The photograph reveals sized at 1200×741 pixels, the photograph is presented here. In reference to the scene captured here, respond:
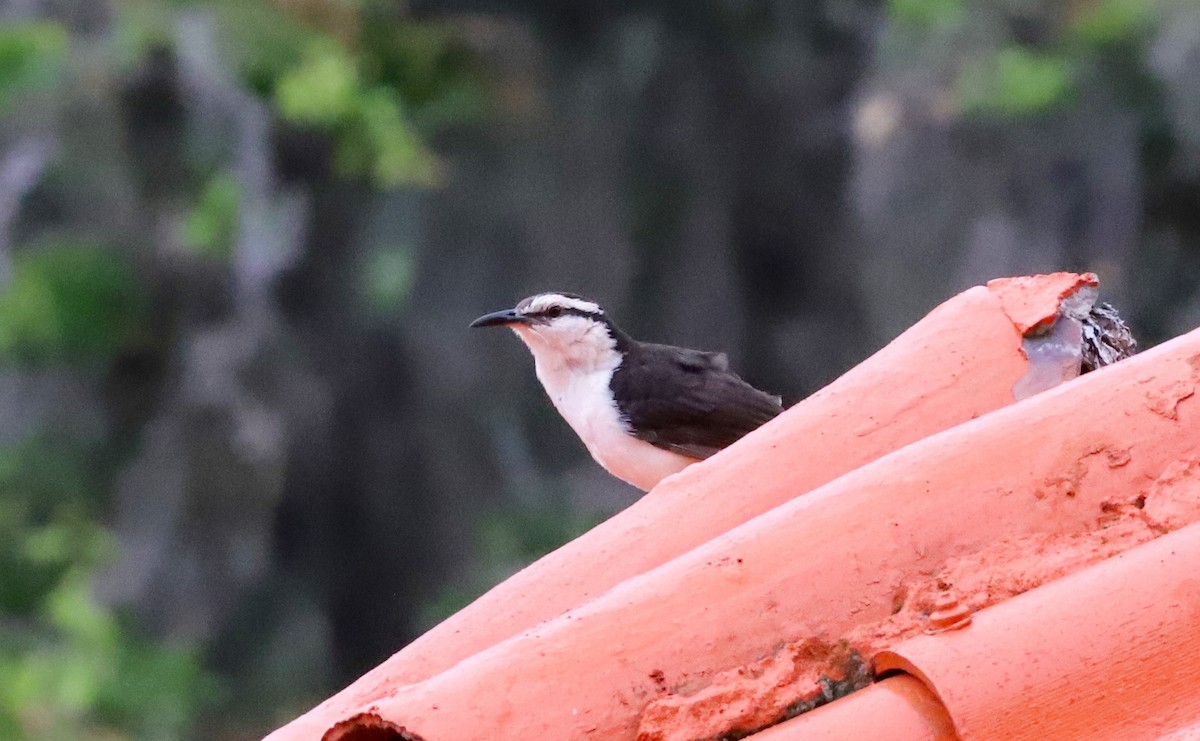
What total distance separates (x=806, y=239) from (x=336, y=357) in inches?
149

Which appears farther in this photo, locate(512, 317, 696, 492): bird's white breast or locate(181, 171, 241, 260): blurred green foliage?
locate(181, 171, 241, 260): blurred green foliage

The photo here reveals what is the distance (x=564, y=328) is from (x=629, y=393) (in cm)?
29

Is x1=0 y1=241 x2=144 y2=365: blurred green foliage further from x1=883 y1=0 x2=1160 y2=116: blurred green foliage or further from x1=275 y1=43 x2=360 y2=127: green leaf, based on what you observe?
x1=883 y1=0 x2=1160 y2=116: blurred green foliage

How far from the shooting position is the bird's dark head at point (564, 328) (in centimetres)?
462

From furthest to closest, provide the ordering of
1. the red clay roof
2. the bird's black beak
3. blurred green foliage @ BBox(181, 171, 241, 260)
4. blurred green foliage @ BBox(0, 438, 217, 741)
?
blurred green foliage @ BBox(181, 171, 241, 260) → blurred green foliage @ BBox(0, 438, 217, 741) → the bird's black beak → the red clay roof

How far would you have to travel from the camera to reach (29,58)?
10.4m

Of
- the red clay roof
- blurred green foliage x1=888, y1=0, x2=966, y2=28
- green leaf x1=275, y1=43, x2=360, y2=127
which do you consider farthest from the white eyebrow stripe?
blurred green foliage x1=888, y1=0, x2=966, y2=28

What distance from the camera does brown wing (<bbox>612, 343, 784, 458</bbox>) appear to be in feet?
14.8

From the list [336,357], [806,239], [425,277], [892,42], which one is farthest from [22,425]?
[892,42]

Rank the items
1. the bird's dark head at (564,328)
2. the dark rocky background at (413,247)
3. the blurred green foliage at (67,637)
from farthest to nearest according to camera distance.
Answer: the dark rocky background at (413,247)
the blurred green foliage at (67,637)
the bird's dark head at (564,328)

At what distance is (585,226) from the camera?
1134cm

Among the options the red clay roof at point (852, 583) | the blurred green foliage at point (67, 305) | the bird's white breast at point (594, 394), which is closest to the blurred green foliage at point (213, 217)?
the blurred green foliage at point (67, 305)

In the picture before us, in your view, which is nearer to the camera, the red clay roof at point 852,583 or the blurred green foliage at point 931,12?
the red clay roof at point 852,583

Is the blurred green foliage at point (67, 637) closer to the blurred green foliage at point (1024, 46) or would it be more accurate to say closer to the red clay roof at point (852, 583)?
the blurred green foliage at point (1024, 46)
